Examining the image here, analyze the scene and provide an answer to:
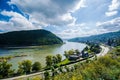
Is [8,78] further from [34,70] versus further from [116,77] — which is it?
[116,77]

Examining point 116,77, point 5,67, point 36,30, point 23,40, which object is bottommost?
point 116,77

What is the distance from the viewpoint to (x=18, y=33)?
6752 inches

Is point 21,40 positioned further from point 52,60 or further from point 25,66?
point 25,66

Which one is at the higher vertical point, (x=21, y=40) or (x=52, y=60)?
(x=21, y=40)

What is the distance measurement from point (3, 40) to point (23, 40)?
1829 centimetres

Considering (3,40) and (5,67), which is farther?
(3,40)

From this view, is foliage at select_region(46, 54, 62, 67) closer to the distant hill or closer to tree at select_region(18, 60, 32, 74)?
tree at select_region(18, 60, 32, 74)

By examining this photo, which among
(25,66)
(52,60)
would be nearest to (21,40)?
(52,60)

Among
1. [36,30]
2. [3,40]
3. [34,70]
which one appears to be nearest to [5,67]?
[34,70]

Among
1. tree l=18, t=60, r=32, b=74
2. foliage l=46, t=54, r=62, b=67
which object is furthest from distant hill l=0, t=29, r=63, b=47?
tree l=18, t=60, r=32, b=74

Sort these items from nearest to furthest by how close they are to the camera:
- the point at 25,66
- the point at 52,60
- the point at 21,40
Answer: the point at 25,66 < the point at 52,60 < the point at 21,40

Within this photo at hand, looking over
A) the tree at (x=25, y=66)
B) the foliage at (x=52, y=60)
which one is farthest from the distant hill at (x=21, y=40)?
the tree at (x=25, y=66)

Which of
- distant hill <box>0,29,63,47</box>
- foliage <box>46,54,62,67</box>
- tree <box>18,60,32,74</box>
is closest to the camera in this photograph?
tree <box>18,60,32,74</box>

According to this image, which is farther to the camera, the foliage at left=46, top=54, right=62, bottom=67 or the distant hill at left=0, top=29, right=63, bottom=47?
the distant hill at left=0, top=29, right=63, bottom=47
